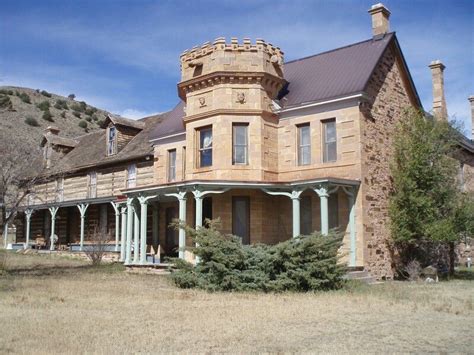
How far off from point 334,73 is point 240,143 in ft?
15.0

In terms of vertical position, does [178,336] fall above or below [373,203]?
below

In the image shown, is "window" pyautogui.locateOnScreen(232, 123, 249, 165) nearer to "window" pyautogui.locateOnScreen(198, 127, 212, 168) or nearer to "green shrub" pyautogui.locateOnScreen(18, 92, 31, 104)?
"window" pyautogui.locateOnScreen(198, 127, 212, 168)

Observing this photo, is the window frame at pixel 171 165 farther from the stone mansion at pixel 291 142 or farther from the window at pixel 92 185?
the window at pixel 92 185

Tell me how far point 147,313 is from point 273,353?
4085 millimetres

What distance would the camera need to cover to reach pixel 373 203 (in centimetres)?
1888

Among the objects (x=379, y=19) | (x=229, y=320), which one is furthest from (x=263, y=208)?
(x=229, y=320)

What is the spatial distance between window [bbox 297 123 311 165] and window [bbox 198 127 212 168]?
3.52 metres

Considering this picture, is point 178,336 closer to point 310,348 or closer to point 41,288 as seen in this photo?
point 310,348

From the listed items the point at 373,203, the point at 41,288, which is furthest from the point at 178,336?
the point at 373,203

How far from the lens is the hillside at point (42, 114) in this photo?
66250 mm

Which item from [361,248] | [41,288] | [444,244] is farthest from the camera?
[444,244]

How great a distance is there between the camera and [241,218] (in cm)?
2059

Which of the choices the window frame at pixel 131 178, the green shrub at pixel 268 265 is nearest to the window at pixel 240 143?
the green shrub at pixel 268 265

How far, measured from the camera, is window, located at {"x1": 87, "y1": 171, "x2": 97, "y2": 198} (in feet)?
108
